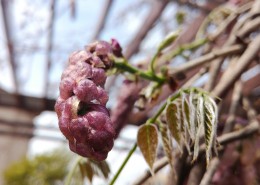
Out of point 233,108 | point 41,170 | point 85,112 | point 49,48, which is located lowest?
point 41,170

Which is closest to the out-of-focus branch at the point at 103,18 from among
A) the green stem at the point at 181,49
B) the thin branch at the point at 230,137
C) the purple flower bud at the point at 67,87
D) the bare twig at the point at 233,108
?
the green stem at the point at 181,49

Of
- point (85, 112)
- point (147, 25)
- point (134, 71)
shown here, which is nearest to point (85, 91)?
point (85, 112)

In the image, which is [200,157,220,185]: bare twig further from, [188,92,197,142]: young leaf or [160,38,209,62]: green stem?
[160,38,209,62]: green stem

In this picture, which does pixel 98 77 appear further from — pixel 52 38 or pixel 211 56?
pixel 52 38

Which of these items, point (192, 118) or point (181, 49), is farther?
point (181, 49)

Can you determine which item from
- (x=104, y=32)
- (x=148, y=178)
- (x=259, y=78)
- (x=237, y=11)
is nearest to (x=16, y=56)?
(x=104, y=32)
